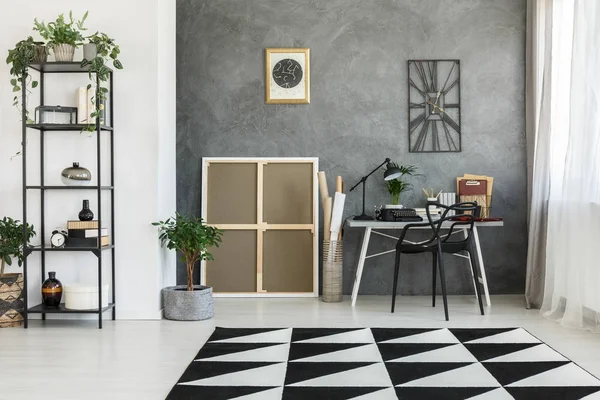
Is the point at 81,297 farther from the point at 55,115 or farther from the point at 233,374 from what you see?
the point at 233,374

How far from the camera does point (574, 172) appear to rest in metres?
4.79

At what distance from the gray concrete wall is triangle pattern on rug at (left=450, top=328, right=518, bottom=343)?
1.52m

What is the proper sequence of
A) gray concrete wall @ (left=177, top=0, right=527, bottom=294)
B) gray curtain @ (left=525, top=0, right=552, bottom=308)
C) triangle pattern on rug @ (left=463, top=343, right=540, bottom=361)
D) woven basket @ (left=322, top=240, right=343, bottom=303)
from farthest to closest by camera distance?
gray concrete wall @ (left=177, top=0, right=527, bottom=294)
woven basket @ (left=322, top=240, right=343, bottom=303)
gray curtain @ (left=525, top=0, right=552, bottom=308)
triangle pattern on rug @ (left=463, top=343, right=540, bottom=361)

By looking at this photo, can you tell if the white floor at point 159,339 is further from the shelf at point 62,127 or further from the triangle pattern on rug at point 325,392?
the shelf at point 62,127

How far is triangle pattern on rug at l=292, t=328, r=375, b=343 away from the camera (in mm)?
4391

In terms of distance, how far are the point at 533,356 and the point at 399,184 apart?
2.44m

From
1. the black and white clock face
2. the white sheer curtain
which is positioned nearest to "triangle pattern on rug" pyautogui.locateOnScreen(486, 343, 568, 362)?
the white sheer curtain

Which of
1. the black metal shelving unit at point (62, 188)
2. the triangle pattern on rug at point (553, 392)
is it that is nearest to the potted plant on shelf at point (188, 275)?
the black metal shelving unit at point (62, 188)

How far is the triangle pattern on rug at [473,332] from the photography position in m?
4.45

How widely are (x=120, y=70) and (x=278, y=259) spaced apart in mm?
2140

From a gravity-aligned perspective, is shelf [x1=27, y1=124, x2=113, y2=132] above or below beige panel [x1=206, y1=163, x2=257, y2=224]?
above

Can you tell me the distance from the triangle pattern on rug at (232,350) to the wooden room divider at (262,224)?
1829 mm

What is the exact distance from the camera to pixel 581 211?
472cm

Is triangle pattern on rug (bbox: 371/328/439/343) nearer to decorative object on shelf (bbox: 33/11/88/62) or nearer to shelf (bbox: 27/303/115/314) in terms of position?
shelf (bbox: 27/303/115/314)
